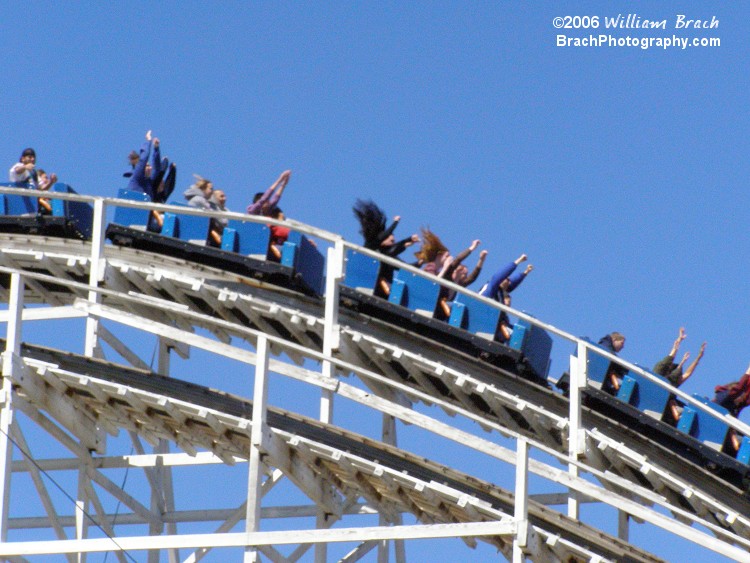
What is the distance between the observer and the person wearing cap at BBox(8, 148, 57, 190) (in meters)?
20.4

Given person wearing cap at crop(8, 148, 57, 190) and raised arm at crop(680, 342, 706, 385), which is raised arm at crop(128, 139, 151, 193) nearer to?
person wearing cap at crop(8, 148, 57, 190)

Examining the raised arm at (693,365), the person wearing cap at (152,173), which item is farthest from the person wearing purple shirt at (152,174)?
the raised arm at (693,365)

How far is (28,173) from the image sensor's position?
20.5m

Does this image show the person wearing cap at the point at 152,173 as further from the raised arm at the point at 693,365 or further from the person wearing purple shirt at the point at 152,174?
the raised arm at the point at 693,365

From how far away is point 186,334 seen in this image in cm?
1587

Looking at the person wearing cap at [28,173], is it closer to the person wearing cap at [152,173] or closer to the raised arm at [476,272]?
the person wearing cap at [152,173]

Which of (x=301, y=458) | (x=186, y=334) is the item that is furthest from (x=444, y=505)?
(x=186, y=334)

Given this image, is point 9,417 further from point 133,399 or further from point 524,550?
point 524,550

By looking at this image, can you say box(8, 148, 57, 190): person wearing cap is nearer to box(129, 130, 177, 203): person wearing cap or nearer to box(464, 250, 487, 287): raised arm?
box(129, 130, 177, 203): person wearing cap

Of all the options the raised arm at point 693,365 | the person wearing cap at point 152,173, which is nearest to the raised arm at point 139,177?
the person wearing cap at point 152,173

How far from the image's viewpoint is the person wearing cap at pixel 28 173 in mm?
20422

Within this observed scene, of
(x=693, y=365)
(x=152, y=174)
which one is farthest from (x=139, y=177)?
(x=693, y=365)

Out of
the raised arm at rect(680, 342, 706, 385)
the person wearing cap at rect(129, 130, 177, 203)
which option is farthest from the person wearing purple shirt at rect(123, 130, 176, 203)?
the raised arm at rect(680, 342, 706, 385)

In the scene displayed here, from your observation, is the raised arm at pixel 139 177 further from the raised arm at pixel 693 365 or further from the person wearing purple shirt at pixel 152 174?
the raised arm at pixel 693 365
